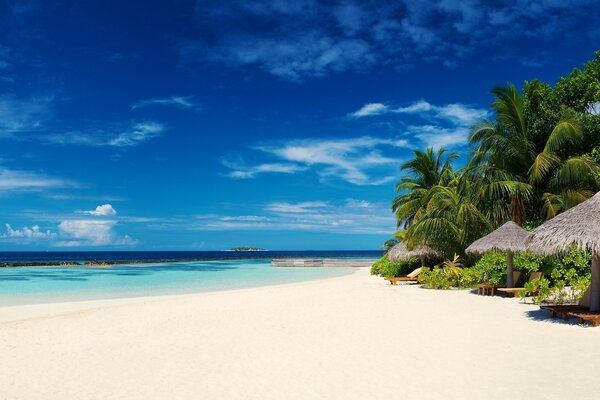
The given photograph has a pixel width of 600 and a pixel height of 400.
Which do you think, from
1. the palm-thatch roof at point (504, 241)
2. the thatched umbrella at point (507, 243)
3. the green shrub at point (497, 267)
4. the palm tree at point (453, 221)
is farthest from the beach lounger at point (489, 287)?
the palm tree at point (453, 221)

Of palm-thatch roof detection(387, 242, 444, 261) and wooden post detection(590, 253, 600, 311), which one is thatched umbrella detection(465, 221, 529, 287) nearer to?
wooden post detection(590, 253, 600, 311)

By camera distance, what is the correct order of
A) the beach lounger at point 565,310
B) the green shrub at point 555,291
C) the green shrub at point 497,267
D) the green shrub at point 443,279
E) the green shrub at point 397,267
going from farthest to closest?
1. the green shrub at point 397,267
2. the green shrub at point 443,279
3. the green shrub at point 497,267
4. the green shrub at point 555,291
5. the beach lounger at point 565,310

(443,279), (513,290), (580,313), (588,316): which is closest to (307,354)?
(588,316)

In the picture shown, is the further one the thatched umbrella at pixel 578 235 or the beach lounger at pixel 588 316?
the thatched umbrella at pixel 578 235

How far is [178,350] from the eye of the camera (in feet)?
21.6

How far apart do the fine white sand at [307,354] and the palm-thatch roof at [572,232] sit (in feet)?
4.05

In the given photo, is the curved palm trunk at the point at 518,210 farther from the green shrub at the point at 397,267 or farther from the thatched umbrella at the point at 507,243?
the green shrub at the point at 397,267

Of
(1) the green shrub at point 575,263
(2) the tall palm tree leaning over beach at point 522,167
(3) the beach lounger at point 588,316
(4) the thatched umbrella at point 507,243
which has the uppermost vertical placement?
(2) the tall palm tree leaning over beach at point 522,167

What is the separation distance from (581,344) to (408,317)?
308cm

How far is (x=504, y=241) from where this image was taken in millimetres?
11859

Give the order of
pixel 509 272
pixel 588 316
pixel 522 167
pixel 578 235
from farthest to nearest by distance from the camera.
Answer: pixel 522 167 < pixel 509 272 < pixel 578 235 < pixel 588 316

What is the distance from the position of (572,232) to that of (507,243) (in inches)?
157

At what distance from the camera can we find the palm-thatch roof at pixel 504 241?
460 inches

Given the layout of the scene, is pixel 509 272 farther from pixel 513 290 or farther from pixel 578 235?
pixel 578 235
